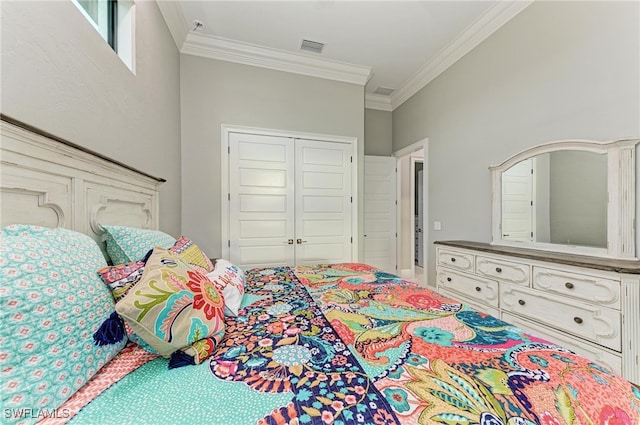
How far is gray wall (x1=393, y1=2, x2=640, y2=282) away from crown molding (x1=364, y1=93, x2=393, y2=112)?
729 mm

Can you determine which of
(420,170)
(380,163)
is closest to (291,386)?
(380,163)

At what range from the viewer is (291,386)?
669 mm

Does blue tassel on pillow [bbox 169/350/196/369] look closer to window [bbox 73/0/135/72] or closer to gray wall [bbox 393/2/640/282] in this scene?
window [bbox 73/0/135/72]

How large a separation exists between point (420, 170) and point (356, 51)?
3557 millimetres

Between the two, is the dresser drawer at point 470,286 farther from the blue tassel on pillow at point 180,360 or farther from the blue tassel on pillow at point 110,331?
the blue tassel on pillow at point 110,331

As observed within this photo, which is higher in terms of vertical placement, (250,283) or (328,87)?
(328,87)

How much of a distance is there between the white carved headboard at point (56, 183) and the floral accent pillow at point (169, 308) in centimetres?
41

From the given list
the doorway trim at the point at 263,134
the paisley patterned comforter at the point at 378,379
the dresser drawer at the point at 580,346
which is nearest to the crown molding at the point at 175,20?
the doorway trim at the point at 263,134

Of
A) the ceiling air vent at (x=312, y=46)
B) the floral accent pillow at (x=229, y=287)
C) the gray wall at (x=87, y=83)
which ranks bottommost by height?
the floral accent pillow at (x=229, y=287)

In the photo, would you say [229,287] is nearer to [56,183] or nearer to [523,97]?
[56,183]

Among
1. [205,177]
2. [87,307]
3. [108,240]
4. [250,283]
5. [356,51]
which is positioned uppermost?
[356,51]

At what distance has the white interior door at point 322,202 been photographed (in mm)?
Answer: 3205

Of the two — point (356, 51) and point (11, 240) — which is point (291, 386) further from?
point (356, 51)

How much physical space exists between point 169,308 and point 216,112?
2.69 meters
